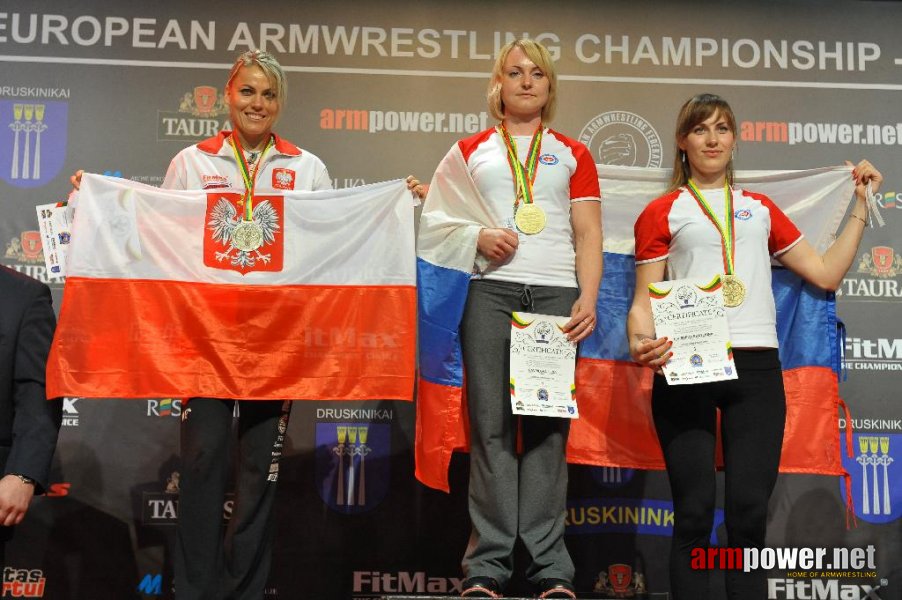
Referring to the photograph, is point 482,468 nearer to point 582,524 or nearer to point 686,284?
point 686,284

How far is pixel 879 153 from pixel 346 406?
2694 millimetres

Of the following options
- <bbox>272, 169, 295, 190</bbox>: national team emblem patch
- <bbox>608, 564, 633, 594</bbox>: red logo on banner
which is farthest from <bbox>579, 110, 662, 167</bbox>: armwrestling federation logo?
<bbox>608, 564, 633, 594</bbox>: red logo on banner

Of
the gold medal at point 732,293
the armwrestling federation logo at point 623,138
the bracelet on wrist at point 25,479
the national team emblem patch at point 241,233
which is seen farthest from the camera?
the armwrestling federation logo at point 623,138

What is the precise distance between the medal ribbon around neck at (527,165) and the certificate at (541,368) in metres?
0.39

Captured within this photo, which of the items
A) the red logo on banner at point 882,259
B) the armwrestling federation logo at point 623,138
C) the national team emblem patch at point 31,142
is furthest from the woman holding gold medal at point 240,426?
the red logo on banner at point 882,259

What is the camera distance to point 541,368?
9.20 feet

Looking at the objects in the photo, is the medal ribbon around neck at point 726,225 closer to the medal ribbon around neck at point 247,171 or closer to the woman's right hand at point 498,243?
the woman's right hand at point 498,243

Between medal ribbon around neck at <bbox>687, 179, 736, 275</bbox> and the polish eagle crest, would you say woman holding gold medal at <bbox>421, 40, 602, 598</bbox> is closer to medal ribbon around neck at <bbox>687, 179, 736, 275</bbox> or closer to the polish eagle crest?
medal ribbon around neck at <bbox>687, 179, 736, 275</bbox>

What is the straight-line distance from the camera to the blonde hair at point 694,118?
303cm

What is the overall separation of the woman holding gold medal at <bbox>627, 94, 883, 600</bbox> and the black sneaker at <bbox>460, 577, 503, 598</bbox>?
0.54m

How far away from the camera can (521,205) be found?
9.57 feet

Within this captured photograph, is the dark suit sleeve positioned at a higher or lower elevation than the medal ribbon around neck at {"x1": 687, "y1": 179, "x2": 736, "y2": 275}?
lower

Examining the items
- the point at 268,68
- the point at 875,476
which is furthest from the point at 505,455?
the point at 875,476

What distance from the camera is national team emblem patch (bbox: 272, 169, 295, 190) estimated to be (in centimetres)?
320
